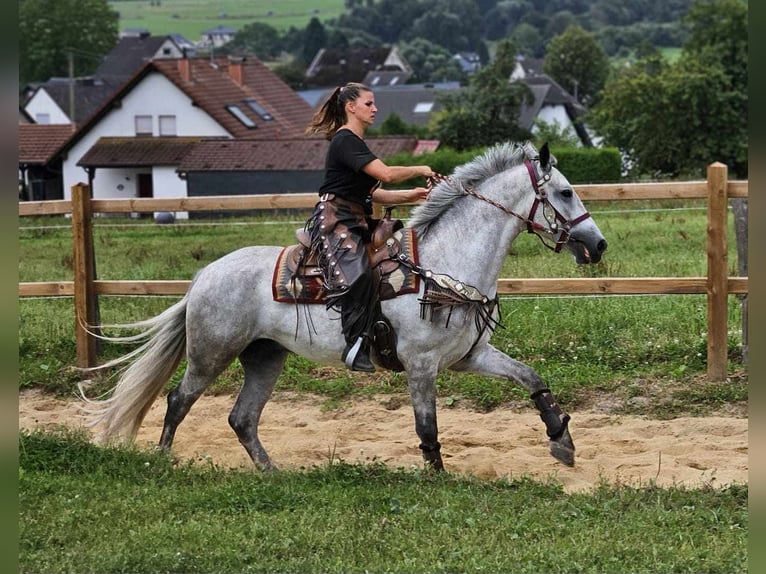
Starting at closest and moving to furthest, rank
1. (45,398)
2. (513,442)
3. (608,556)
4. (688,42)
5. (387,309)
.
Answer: (608,556), (387,309), (513,442), (45,398), (688,42)

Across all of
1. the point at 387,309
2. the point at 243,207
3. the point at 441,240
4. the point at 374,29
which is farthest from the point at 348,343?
the point at 374,29

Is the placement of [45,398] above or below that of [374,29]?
below

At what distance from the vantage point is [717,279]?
9016 mm

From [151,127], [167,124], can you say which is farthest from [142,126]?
[167,124]

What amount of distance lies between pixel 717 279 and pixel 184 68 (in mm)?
46001

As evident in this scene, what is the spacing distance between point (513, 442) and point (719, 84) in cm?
4420

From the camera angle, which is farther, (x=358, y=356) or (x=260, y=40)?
(x=260, y=40)

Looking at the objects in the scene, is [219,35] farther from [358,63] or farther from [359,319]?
[359,319]

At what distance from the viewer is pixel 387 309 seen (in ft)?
22.3

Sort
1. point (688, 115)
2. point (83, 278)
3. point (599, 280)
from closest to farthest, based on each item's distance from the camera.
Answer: point (599, 280) < point (83, 278) < point (688, 115)

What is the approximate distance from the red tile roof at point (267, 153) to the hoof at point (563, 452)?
111ft

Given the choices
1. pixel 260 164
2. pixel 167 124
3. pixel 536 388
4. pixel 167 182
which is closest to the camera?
pixel 536 388

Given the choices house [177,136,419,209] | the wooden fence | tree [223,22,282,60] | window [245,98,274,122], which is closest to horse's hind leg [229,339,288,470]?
the wooden fence

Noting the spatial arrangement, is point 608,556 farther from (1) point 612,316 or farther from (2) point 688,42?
(2) point 688,42
